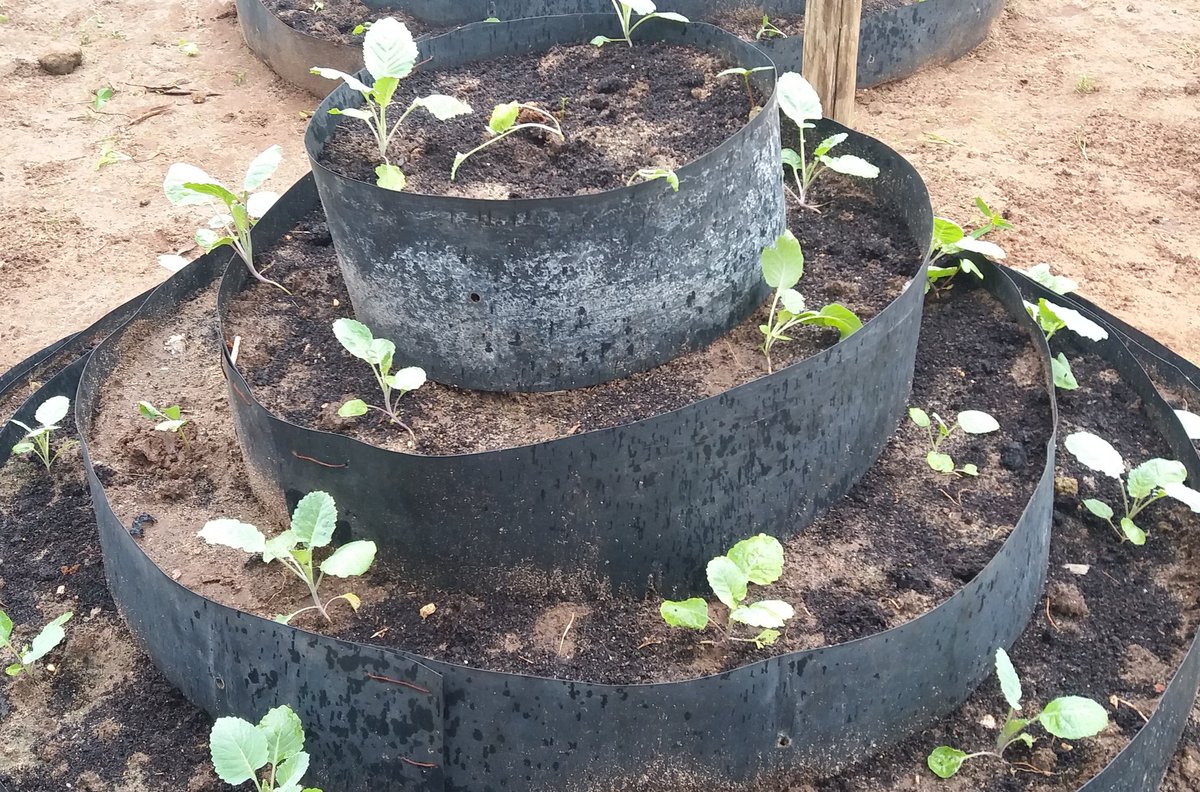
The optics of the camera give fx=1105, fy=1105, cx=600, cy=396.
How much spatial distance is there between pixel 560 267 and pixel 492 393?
37cm

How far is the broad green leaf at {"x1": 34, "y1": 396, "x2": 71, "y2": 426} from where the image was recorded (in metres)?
2.81

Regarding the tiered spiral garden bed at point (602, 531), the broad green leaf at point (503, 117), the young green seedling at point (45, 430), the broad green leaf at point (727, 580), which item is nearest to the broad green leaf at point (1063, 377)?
the tiered spiral garden bed at point (602, 531)

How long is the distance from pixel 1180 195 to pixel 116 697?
3.97 meters

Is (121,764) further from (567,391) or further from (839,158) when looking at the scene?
(839,158)

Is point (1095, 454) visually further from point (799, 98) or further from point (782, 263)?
point (799, 98)

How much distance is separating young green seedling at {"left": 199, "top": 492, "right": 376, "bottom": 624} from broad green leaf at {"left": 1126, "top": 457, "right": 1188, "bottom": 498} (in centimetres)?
168

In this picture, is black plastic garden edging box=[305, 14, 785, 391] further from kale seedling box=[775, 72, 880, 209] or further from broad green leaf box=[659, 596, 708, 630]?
broad green leaf box=[659, 596, 708, 630]

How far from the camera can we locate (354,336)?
2363 millimetres

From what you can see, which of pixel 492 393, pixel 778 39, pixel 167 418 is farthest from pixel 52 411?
pixel 778 39

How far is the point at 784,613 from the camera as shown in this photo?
206 cm

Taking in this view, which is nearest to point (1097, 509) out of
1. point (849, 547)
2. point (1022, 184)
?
point (849, 547)

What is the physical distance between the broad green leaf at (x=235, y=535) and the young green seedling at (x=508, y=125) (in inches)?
35.0

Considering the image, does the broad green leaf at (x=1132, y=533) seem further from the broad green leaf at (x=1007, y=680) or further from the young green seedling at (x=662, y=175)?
the young green seedling at (x=662, y=175)

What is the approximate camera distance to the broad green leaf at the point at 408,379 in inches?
92.7
